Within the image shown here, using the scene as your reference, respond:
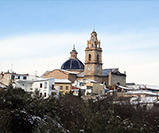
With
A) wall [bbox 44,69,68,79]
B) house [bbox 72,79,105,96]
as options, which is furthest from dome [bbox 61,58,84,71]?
house [bbox 72,79,105,96]

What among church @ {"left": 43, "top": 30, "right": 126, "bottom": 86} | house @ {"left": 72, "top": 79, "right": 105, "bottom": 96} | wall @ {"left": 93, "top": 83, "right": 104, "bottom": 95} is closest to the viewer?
house @ {"left": 72, "top": 79, "right": 105, "bottom": 96}

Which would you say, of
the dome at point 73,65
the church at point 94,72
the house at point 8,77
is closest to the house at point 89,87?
the church at point 94,72

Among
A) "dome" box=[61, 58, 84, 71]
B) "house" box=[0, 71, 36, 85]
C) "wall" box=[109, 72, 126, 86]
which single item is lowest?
"house" box=[0, 71, 36, 85]

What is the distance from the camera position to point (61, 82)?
54469 millimetres

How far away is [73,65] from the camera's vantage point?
8150 cm

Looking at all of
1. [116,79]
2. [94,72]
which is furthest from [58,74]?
[116,79]

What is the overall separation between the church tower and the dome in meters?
9.53

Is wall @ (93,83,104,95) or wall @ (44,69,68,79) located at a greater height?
wall @ (44,69,68,79)

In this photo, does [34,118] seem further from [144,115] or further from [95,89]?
[95,89]

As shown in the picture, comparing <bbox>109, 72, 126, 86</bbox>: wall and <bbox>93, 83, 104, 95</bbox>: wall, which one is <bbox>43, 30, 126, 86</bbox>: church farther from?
<bbox>93, 83, 104, 95</bbox>: wall

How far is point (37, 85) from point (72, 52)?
36.5 metres

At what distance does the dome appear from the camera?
8112cm

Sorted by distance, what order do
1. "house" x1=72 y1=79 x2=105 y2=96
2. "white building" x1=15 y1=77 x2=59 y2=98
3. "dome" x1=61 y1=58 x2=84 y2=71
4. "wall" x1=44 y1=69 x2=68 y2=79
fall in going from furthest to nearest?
"dome" x1=61 y1=58 x2=84 y2=71 → "wall" x1=44 y1=69 x2=68 y2=79 → "house" x1=72 y1=79 x2=105 y2=96 → "white building" x1=15 y1=77 x2=59 y2=98

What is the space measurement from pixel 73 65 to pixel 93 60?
40.5 feet
